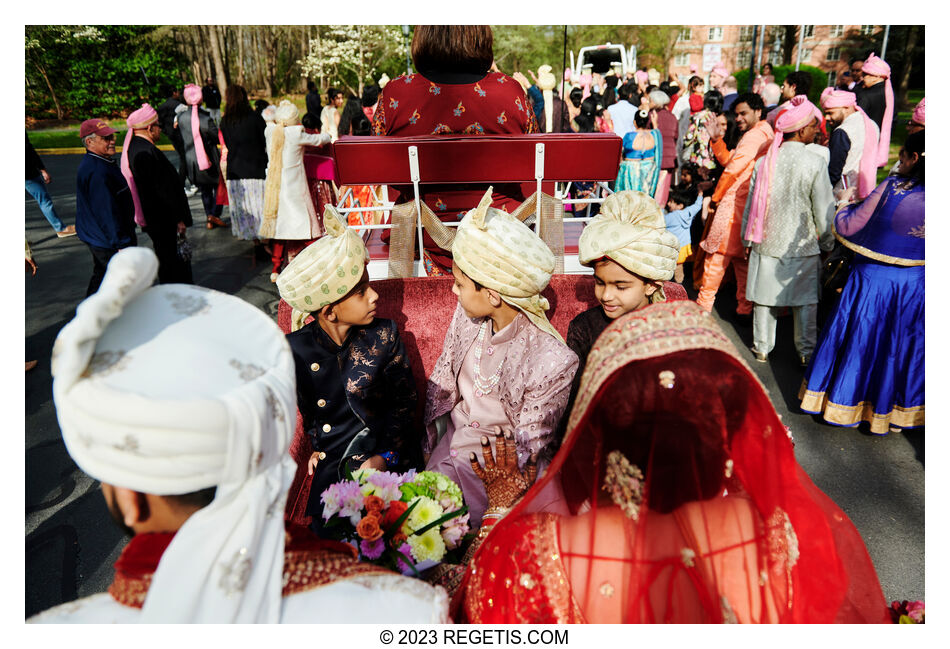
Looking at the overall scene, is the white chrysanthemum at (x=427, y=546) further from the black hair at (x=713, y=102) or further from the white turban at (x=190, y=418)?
the black hair at (x=713, y=102)

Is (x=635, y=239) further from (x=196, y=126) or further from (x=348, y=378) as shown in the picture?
(x=196, y=126)

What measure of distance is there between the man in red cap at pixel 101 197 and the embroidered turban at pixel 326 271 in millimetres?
3426

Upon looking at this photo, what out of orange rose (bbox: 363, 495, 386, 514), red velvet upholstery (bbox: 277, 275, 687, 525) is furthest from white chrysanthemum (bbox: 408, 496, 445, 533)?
red velvet upholstery (bbox: 277, 275, 687, 525)

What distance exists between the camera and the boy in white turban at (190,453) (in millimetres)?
819

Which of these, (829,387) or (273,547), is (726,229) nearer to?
(829,387)

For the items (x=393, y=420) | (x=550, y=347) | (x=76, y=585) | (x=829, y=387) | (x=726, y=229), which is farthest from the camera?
(x=726, y=229)

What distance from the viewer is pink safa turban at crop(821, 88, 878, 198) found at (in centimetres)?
518

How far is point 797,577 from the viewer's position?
4.21 ft

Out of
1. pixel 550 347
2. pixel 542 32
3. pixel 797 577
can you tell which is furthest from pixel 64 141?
pixel 797 577

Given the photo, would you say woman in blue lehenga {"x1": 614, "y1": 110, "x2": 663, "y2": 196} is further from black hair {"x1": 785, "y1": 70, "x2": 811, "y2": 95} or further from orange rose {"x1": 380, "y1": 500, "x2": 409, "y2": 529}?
orange rose {"x1": 380, "y1": 500, "x2": 409, "y2": 529}

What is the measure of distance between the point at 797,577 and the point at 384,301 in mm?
2035

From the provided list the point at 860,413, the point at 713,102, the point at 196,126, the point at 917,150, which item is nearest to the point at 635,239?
the point at 917,150

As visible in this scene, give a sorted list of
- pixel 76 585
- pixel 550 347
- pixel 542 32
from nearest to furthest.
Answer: pixel 550 347
pixel 76 585
pixel 542 32

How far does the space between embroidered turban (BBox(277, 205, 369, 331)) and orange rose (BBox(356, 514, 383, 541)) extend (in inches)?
34.2
